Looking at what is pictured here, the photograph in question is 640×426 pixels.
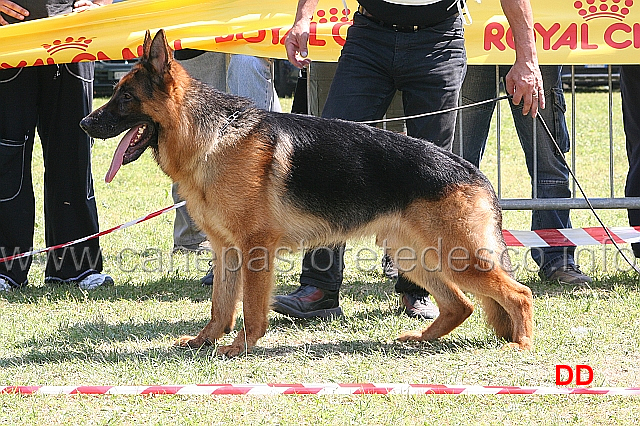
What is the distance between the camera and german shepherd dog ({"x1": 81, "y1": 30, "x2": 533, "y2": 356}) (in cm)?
407

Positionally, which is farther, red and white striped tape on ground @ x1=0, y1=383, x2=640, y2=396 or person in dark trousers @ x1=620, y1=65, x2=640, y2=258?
person in dark trousers @ x1=620, y1=65, x2=640, y2=258

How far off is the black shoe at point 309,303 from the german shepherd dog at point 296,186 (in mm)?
523

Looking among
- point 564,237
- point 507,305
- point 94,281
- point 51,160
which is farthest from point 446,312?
point 51,160

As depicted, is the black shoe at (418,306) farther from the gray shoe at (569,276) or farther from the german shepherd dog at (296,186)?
the gray shoe at (569,276)

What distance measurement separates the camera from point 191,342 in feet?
14.2

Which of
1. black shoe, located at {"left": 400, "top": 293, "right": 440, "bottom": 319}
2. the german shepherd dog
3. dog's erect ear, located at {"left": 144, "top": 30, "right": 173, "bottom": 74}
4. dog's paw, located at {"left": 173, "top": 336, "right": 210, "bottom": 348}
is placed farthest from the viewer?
black shoe, located at {"left": 400, "top": 293, "right": 440, "bottom": 319}

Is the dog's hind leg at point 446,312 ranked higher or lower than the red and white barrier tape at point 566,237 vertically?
lower

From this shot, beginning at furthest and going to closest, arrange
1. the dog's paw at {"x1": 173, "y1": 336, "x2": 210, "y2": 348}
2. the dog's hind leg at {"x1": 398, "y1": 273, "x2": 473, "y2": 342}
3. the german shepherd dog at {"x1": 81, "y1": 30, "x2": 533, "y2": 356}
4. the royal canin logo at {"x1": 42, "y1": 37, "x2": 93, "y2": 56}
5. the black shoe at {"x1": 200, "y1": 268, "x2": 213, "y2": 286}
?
the black shoe at {"x1": 200, "y1": 268, "x2": 213, "y2": 286} < the royal canin logo at {"x1": 42, "y1": 37, "x2": 93, "y2": 56} < the dog's hind leg at {"x1": 398, "y1": 273, "x2": 473, "y2": 342} < the dog's paw at {"x1": 173, "y1": 336, "x2": 210, "y2": 348} < the german shepherd dog at {"x1": 81, "y1": 30, "x2": 533, "y2": 356}

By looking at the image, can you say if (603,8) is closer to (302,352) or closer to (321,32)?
(321,32)

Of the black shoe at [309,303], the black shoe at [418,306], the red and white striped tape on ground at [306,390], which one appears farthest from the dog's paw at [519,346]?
the black shoe at [309,303]

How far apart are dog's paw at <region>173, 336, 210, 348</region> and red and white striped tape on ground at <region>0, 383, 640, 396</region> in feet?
2.46

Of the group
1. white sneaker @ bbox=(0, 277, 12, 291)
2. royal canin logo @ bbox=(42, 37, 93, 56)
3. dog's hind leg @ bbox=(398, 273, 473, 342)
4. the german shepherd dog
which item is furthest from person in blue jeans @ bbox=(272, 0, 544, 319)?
white sneaker @ bbox=(0, 277, 12, 291)

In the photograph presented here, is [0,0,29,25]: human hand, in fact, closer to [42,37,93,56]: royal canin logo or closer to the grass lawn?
Answer: [42,37,93,56]: royal canin logo

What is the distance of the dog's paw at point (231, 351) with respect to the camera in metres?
4.14
